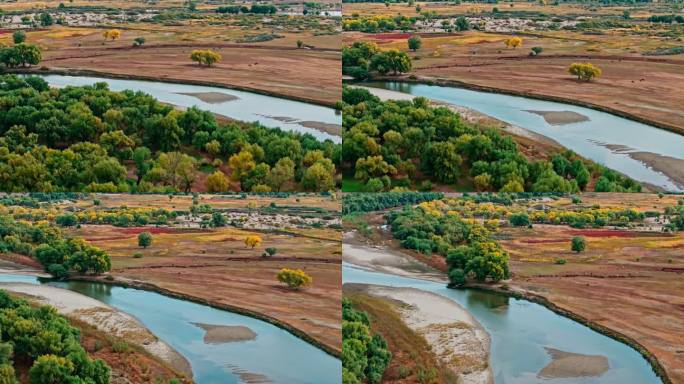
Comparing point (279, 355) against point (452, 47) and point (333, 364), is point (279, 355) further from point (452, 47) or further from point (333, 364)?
point (452, 47)

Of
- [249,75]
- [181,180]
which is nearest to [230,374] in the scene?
[181,180]

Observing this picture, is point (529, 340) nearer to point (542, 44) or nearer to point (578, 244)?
point (578, 244)

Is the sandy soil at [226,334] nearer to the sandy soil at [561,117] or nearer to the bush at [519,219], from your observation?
the bush at [519,219]

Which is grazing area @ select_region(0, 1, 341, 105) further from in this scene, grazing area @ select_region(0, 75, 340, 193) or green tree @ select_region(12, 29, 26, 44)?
grazing area @ select_region(0, 75, 340, 193)

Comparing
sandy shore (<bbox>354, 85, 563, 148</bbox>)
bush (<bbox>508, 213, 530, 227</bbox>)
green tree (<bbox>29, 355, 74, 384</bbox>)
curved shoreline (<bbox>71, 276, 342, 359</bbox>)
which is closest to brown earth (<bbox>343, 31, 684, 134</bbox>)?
sandy shore (<bbox>354, 85, 563, 148</bbox>)

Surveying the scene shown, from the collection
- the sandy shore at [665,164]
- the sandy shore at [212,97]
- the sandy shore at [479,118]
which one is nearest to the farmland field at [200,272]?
the sandy shore at [212,97]
